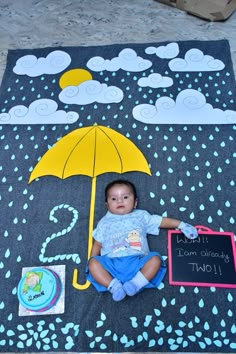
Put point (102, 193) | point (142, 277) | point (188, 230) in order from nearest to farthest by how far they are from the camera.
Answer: point (142, 277) → point (188, 230) → point (102, 193)

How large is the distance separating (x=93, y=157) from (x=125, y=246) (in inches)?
15.7

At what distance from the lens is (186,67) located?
178 centimetres

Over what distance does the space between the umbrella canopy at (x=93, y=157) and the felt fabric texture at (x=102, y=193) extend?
4cm

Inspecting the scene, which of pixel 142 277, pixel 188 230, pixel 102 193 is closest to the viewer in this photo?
pixel 142 277

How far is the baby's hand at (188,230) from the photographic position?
129 centimetres

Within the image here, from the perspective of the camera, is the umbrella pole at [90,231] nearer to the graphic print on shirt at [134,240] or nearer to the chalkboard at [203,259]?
the graphic print on shirt at [134,240]

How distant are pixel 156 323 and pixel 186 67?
113cm

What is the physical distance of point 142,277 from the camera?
3.92ft

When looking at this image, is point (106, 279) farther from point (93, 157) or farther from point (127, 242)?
point (93, 157)

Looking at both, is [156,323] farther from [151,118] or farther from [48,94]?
[48,94]

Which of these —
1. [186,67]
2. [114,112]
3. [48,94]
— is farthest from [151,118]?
[48,94]

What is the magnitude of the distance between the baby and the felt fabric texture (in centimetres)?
5

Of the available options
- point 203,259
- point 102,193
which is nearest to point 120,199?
point 102,193

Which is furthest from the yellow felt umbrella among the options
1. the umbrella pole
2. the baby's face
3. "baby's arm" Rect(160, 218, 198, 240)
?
"baby's arm" Rect(160, 218, 198, 240)
